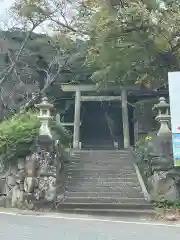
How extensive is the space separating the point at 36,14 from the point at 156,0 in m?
7.99

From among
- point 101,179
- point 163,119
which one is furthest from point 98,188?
point 163,119

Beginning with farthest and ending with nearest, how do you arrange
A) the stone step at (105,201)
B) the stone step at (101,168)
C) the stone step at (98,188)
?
1. the stone step at (101,168)
2. the stone step at (98,188)
3. the stone step at (105,201)

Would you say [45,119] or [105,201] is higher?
[45,119]

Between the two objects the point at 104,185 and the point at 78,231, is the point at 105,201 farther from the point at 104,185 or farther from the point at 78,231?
the point at 78,231

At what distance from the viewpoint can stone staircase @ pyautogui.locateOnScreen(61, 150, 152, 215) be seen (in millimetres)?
11491

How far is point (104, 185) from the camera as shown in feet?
42.7

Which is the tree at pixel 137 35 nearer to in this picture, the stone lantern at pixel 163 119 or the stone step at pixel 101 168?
the stone lantern at pixel 163 119

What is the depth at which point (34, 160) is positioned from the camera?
12.5m

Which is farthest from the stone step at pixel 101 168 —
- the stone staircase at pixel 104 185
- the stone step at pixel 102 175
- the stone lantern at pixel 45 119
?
the stone lantern at pixel 45 119

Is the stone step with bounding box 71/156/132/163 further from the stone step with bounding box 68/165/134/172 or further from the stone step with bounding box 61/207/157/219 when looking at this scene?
the stone step with bounding box 61/207/157/219

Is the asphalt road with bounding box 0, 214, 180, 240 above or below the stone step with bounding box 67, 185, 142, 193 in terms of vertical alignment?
below

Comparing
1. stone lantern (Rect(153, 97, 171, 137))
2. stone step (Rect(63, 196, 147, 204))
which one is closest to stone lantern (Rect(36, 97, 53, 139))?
stone step (Rect(63, 196, 147, 204))

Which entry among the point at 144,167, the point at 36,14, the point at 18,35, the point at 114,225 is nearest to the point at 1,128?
the point at 144,167

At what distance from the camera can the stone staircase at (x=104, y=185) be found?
37.7 ft
